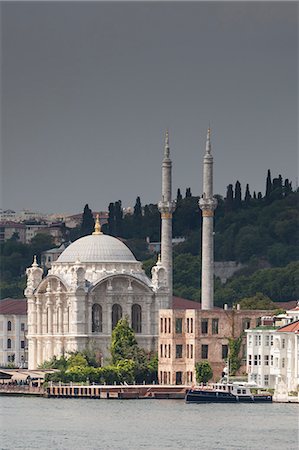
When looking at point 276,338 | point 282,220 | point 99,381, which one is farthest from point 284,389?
point 282,220

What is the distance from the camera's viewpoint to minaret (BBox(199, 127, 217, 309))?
398ft

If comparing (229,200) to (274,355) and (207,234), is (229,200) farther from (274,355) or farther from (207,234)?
(274,355)

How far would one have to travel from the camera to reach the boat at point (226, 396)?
10088cm

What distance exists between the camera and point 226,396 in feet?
332

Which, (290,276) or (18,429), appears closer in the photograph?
(18,429)

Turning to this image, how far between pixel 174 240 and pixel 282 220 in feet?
22.0

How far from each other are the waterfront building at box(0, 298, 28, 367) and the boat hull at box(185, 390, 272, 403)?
39.0 meters

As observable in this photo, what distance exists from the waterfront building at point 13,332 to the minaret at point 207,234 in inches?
763

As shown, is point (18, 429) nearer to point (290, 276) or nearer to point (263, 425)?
point (263, 425)

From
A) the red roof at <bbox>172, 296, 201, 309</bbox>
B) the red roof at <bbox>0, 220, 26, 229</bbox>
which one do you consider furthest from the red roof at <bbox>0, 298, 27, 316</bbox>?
the red roof at <bbox>0, 220, 26, 229</bbox>

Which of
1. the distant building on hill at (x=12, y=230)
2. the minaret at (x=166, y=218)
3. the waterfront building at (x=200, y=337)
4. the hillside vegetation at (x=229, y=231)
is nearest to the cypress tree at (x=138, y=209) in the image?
the hillside vegetation at (x=229, y=231)

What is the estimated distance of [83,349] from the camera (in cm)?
12044

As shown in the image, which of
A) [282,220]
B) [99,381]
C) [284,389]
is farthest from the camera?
[282,220]

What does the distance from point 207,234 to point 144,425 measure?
108 ft
